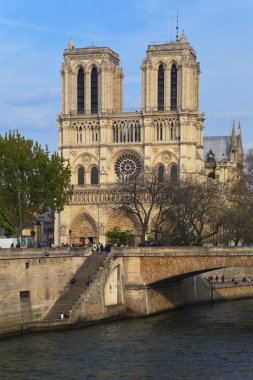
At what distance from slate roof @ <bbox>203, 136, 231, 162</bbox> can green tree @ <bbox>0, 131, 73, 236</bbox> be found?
7048 centimetres

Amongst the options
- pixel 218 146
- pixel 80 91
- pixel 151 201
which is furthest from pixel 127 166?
pixel 151 201

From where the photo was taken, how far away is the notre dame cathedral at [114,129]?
439 ft

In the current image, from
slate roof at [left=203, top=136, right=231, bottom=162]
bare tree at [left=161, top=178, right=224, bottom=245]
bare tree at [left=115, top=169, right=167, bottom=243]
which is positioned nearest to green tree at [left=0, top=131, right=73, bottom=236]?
bare tree at [left=115, top=169, right=167, bottom=243]

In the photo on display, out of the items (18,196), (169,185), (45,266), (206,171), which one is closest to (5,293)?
(45,266)

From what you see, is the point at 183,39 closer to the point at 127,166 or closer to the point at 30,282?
the point at 127,166

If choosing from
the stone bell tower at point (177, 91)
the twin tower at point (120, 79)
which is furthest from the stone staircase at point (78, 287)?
the twin tower at point (120, 79)

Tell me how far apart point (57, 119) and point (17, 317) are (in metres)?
80.6

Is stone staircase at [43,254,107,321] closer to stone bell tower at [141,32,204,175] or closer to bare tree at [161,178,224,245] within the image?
bare tree at [161,178,224,245]

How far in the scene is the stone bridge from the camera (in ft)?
230

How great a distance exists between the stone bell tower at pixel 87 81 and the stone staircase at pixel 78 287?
226 feet

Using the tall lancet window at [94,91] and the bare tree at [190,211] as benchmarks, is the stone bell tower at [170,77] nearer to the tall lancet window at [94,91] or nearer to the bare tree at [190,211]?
the tall lancet window at [94,91]

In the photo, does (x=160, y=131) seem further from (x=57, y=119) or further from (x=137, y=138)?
(x=57, y=119)

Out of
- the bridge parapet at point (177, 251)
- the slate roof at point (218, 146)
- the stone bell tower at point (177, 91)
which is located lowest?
the bridge parapet at point (177, 251)

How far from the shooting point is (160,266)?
236 ft
